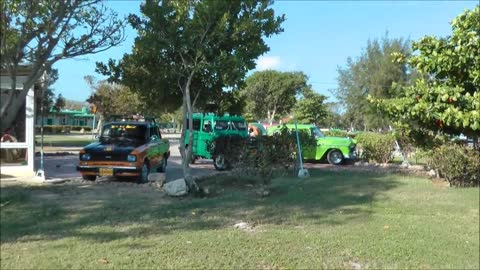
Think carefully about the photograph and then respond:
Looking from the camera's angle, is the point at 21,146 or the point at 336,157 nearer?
the point at 21,146

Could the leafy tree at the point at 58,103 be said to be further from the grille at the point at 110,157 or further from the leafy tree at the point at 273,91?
the grille at the point at 110,157

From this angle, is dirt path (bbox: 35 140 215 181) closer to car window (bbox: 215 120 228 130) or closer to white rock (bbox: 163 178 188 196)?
car window (bbox: 215 120 228 130)

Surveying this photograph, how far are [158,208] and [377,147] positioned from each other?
13.2 m

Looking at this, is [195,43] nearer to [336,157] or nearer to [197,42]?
[197,42]

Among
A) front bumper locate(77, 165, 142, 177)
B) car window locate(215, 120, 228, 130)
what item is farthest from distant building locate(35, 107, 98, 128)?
front bumper locate(77, 165, 142, 177)

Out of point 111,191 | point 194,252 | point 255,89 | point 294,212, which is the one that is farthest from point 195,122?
point 255,89

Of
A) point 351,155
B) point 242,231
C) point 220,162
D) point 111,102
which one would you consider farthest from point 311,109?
point 242,231

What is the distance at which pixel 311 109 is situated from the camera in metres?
53.6

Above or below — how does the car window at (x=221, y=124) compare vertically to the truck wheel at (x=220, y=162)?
above

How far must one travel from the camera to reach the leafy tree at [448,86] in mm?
9898

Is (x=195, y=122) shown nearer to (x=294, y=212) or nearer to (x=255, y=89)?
(x=294, y=212)

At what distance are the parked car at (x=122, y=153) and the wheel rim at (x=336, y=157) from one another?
8564 millimetres

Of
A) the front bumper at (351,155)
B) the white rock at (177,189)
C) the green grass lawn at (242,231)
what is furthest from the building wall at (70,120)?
the green grass lawn at (242,231)

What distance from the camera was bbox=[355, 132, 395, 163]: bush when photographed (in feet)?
66.0
